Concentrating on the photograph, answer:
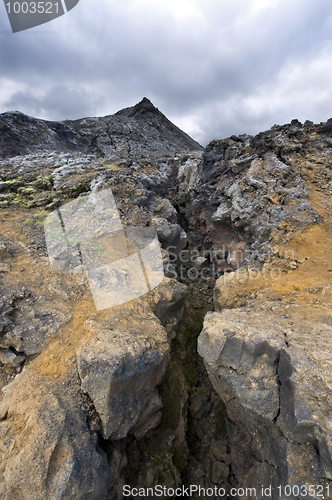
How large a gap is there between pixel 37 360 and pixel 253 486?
5.29 m

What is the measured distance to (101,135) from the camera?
23.9 metres

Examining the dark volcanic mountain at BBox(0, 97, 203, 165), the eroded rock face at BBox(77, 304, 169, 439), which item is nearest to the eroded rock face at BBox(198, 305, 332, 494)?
the eroded rock face at BBox(77, 304, 169, 439)

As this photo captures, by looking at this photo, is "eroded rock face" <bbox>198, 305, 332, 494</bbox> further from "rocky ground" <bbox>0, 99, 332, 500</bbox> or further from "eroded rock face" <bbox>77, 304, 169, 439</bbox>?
"eroded rock face" <bbox>77, 304, 169, 439</bbox>

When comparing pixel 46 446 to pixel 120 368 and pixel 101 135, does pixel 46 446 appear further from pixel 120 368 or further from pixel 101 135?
pixel 101 135

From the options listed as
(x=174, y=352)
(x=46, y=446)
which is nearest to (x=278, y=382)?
(x=46, y=446)

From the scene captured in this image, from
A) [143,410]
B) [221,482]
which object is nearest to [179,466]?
[221,482]

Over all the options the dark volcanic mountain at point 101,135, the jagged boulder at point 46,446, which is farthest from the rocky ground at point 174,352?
the dark volcanic mountain at point 101,135

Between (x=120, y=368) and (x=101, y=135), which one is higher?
(x=101, y=135)

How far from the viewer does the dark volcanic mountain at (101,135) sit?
19006 mm

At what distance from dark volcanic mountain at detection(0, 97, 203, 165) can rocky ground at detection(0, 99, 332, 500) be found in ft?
32.9

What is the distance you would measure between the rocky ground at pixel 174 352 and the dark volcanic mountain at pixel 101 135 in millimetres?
10037

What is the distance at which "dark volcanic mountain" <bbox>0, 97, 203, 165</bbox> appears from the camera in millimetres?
19006

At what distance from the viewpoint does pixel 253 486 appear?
4773 millimetres

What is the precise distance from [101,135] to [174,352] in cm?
2374
